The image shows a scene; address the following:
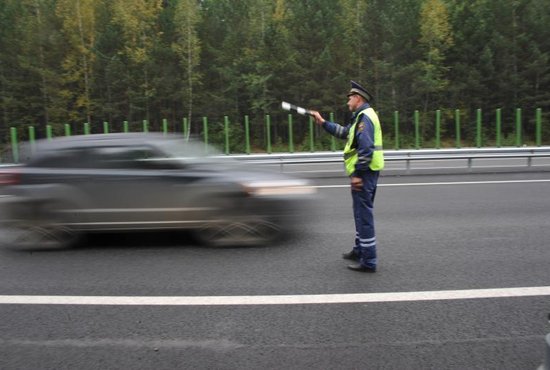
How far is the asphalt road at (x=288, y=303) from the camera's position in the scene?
3361 mm

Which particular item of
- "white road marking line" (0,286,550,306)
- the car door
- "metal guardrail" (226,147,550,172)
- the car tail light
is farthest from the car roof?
"metal guardrail" (226,147,550,172)

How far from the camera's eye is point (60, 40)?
34656 millimetres

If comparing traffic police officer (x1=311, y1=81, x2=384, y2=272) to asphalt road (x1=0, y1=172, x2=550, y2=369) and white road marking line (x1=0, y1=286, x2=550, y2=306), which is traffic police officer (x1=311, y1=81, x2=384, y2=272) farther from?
white road marking line (x1=0, y1=286, x2=550, y2=306)

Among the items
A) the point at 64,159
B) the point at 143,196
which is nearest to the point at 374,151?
the point at 143,196

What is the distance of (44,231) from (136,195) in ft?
4.21

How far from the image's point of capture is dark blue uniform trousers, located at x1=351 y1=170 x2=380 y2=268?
4.93 m

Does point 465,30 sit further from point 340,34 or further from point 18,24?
point 18,24

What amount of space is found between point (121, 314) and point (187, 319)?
1.94ft

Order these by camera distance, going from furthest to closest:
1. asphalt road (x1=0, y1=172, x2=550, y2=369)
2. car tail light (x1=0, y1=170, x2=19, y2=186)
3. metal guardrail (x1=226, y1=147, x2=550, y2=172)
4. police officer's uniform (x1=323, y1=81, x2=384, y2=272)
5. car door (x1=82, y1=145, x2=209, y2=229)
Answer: metal guardrail (x1=226, y1=147, x2=550, y2=172), car tail light (x1=0, y1=170, x2=19, y2=186), car door (x1=82, y1=145, x2=209, y2=229), police officer's uniform (x1=323, y1=81, x2=384, y2=272), asphalt road (x1=0, y1=172, x2=550, y2=369)

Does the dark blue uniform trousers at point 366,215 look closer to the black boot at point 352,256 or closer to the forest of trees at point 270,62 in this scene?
the black boot at point 352,256

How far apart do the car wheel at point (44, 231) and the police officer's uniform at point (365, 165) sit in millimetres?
3604

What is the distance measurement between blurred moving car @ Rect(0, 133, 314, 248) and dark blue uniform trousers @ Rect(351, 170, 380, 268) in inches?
52.1

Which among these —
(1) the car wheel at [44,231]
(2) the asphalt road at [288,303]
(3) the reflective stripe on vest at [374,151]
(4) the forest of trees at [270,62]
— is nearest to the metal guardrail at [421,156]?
(2) the asphalt road at [288,303]

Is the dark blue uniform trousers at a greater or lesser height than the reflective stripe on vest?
lesser
